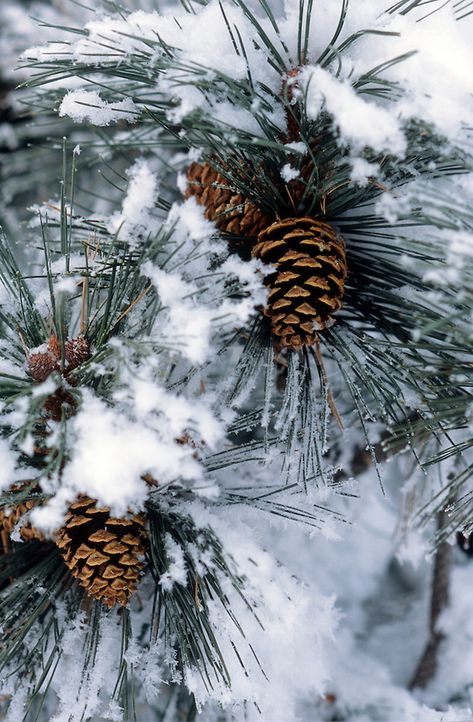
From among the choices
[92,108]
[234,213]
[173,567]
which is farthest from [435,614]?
[92,108]

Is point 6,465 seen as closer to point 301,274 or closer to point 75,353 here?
point 75,353

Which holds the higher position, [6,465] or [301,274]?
[301,274]

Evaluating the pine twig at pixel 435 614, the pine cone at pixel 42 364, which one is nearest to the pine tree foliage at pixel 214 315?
the pine cone at pixel 42 364

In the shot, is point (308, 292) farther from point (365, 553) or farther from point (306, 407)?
point (365, 553)

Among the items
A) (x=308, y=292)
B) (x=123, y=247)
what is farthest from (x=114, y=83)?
(x=308, y=292)

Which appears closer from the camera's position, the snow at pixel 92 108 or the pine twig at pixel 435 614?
the snow at pixel 92 108

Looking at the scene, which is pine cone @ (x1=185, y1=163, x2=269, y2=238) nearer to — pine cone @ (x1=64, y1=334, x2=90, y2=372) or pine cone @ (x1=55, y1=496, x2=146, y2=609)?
pine cone @ (x1=64, y1=334, x2=90, y2=372)

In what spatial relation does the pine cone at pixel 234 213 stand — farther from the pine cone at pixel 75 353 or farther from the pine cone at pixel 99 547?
the pine cone at pixel 99 547
